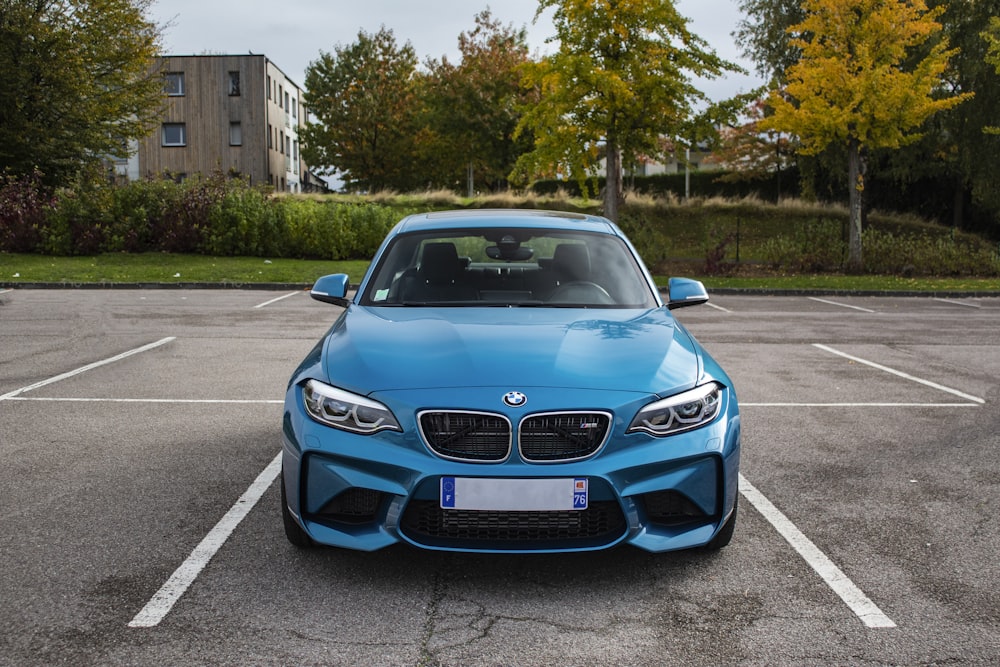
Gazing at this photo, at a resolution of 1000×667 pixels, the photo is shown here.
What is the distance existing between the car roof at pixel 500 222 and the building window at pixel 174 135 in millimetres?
53275

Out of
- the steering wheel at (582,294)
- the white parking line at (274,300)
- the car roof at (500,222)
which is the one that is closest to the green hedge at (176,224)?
the white parking line at (274,300)

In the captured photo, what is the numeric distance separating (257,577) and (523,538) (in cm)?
110

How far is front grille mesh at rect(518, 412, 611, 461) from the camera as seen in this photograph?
354 centimetres

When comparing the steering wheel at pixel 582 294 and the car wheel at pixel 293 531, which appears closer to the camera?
the car wheel at pixel 293 531

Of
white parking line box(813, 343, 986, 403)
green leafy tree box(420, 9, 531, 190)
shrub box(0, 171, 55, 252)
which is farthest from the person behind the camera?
green leafy tree box(420, 9, 531, 190)

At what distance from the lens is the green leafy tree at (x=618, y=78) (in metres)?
24.2

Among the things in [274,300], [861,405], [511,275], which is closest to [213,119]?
[274,300]

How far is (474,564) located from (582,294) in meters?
1.71

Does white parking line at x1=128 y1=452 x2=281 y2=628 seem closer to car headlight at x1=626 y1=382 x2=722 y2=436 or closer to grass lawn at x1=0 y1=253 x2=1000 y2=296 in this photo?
car headlight at x1=626 y1=382 x2=722 y2=436

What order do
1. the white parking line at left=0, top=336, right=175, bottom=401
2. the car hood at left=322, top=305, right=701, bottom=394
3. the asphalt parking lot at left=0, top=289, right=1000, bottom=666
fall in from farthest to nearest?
the white parking line at left=0, top=336, right=175, bottom=401, the car hood at left=322, top=305, right=701, bottom=394, the asphalt parking lot at left=0, top=289, right=1000, bottom=666

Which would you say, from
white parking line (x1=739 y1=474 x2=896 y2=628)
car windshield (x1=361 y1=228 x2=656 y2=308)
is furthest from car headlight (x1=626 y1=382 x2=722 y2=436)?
car windshield (x1=361 y1=228 x2=656 y2=308)

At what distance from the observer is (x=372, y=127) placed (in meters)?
54.5

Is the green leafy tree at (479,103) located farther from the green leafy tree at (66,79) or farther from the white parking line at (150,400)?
the white parking line at (150,400)

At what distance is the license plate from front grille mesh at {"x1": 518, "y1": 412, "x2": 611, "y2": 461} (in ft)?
0.35
